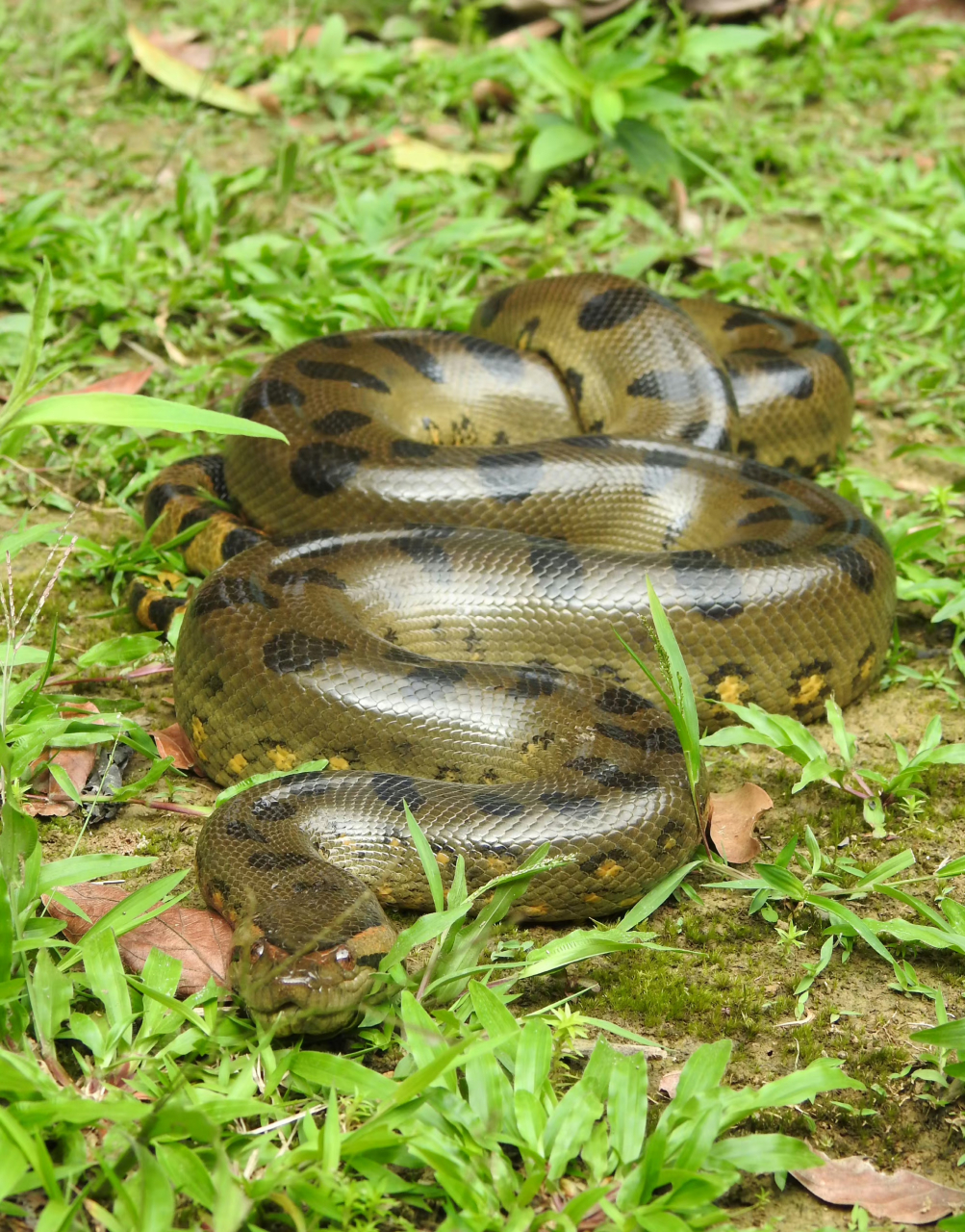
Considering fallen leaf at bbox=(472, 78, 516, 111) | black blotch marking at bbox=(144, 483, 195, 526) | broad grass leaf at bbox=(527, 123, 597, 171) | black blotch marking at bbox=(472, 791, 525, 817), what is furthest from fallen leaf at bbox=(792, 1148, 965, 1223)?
fallen leaf at bbox=(472, 78, 516, 111)

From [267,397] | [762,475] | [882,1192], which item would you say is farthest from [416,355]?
[882,1192]

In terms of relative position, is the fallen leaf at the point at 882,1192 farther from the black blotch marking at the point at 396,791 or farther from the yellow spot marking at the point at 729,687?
the yellow spot marking at the point at 729,687

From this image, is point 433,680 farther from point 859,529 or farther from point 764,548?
point 859,529

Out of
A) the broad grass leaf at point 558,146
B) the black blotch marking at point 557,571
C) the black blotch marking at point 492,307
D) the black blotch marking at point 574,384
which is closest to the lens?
the black blotch marking at point 557,571

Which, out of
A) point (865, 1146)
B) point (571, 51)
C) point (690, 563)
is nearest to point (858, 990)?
point (865, 1146)

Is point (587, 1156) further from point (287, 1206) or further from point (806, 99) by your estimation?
point (806, 99)

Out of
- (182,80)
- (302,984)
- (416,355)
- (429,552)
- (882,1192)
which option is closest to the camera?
(882,1192)

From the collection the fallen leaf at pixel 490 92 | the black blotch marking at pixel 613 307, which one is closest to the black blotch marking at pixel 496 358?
the black blotch marking at pixel 613 307
